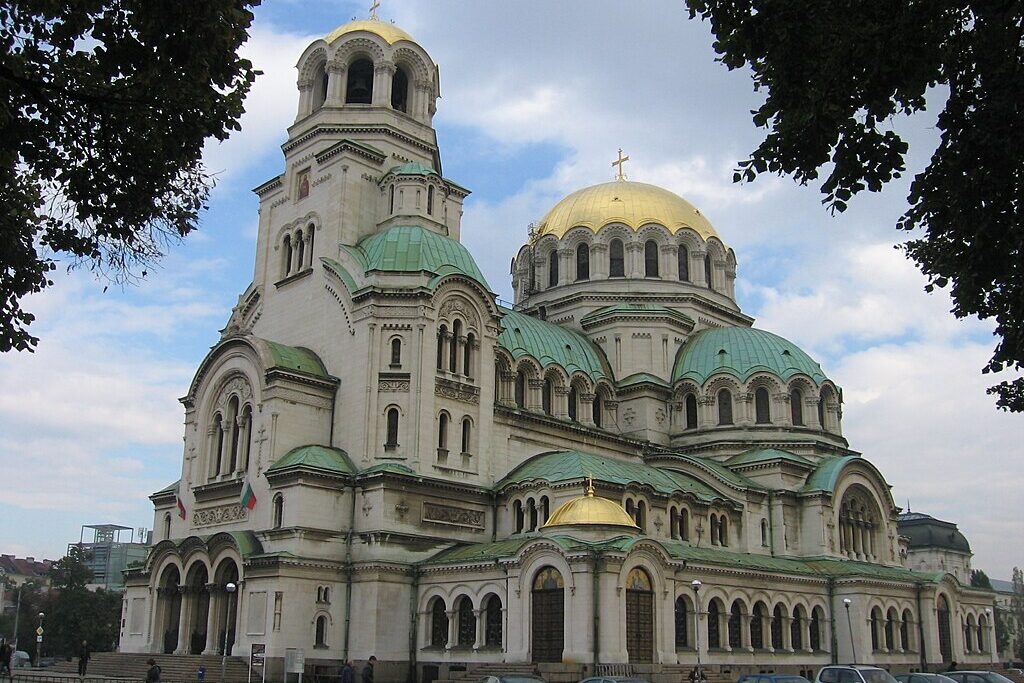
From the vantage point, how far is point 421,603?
38.0 meters

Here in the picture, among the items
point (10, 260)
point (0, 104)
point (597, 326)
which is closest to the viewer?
point (0, 104)

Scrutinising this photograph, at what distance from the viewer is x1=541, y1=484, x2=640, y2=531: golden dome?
35.3 metres

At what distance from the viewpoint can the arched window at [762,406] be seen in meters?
51.7

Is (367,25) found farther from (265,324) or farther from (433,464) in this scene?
(433,464)

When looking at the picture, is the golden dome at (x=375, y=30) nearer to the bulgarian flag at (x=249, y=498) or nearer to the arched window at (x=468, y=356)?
the arched window at (x=468, y=356)

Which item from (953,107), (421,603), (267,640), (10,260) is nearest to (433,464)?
(421,603)

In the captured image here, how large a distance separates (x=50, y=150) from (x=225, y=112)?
2.63 meters

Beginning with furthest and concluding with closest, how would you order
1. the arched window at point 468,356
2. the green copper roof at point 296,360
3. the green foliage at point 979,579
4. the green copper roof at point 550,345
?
the green foliage at point 979,579 < the green copper roof at point 550,345 < the arched window at point 468,356 < the green copper roof at point 296,360

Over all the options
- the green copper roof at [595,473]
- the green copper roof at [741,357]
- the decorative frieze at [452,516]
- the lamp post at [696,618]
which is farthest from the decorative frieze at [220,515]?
the green copper roof at [741,357]

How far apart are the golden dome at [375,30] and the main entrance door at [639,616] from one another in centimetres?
2616

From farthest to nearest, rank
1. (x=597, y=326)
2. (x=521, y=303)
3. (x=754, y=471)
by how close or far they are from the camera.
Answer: (x=521, y=303) < (x=597, y=326) < (x=754, y=471)

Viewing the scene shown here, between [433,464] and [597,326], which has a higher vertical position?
[597,326]

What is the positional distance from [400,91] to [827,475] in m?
26.6

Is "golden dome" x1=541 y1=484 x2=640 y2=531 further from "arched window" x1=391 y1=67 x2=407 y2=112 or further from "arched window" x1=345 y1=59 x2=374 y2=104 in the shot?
"arched window" x1=345 y1=59 x2=374 y2=104
